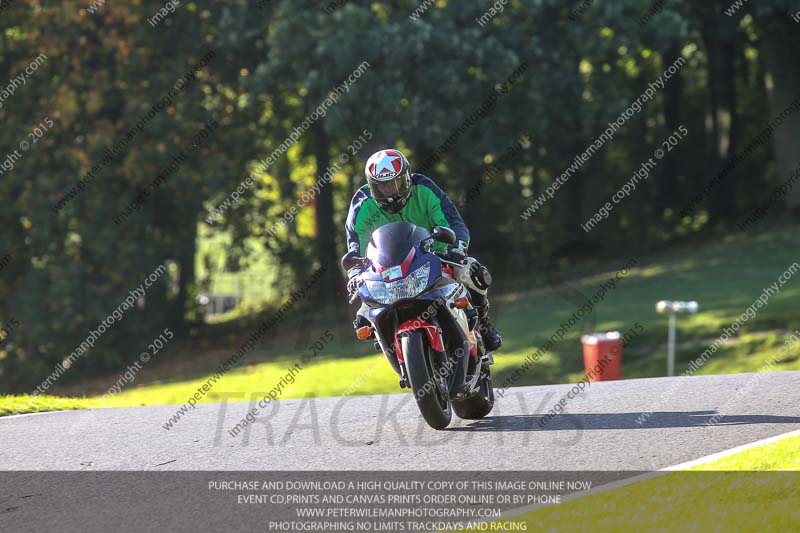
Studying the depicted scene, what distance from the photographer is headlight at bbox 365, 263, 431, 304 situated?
26.5ft

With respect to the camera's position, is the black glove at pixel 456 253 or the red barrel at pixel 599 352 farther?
the red barrel at pixel 599 352

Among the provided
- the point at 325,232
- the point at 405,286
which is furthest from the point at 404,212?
the point at 325,232

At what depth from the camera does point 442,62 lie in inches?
978

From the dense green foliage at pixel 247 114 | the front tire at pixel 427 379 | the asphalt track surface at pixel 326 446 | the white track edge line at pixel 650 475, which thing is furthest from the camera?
the dense green foliage at pixel 247 114

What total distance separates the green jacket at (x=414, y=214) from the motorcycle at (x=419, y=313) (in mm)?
321

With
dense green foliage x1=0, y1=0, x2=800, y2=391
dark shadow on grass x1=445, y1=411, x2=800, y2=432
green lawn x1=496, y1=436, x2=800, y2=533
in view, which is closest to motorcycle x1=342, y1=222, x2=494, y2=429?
dark shadow on grass x1=445, y1=411, x2=800, y2=432

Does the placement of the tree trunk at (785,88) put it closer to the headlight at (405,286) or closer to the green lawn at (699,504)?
the headlight at (405,286)

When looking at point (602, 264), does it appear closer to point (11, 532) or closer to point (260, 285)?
point (260, 285)

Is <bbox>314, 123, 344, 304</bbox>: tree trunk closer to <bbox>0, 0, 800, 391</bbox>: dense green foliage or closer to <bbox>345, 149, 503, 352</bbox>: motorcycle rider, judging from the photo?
<bbox>0, 0, 800, 391</bbox>: dense green foliage

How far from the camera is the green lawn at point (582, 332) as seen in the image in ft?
63.9

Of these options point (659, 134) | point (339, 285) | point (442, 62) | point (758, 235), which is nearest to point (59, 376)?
point (339, 285)

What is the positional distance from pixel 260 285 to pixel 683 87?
16.1 meters

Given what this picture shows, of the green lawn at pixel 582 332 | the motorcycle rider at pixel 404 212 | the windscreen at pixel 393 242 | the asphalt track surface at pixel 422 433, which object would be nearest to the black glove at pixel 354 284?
the motorcycle rider at pixel 404 212

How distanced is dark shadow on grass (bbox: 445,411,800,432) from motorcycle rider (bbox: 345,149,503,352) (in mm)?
683
